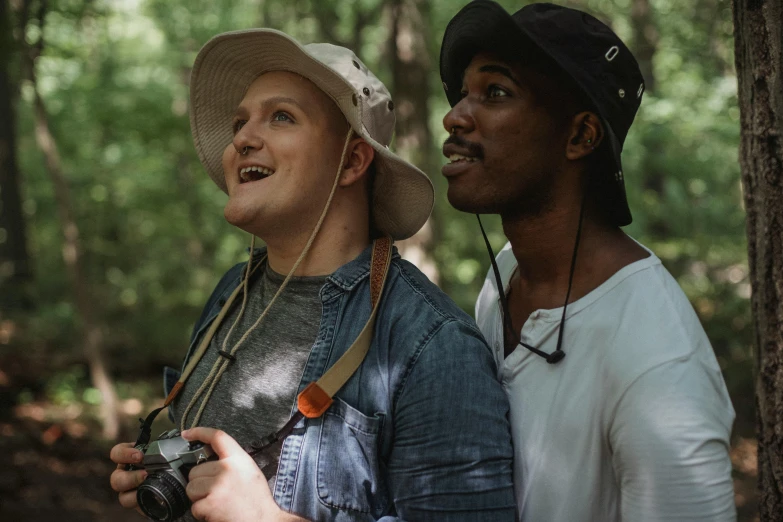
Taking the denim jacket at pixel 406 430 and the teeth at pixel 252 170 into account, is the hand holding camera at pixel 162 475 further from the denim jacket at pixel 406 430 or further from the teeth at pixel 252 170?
the teeth at pixel 252 170

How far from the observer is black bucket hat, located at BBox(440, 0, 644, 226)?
1.95 m

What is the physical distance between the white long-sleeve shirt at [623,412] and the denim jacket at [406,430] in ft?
0.31

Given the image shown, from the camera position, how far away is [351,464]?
1.94 meters

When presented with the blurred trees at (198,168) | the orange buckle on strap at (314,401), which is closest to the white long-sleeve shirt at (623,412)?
the orange buckle on strap at (314,401)

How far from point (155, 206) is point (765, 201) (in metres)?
11.0

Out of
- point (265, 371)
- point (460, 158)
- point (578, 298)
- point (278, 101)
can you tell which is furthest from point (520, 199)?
point (265, 371)

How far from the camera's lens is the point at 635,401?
1.71m

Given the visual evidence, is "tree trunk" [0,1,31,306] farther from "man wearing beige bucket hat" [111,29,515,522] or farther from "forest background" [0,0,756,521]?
"man wearing beige bucket hat" [111,29,515,522]

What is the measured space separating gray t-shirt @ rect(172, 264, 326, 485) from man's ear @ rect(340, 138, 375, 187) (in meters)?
0.33

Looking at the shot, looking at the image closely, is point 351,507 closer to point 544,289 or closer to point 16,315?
point 544,289

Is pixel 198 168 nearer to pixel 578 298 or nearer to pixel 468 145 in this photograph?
pixel 468 145

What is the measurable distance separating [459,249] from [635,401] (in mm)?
8237

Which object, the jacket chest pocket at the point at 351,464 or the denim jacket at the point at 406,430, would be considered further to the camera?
the jacket chest pocket at the point at 351,464

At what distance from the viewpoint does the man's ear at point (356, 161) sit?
228cm
